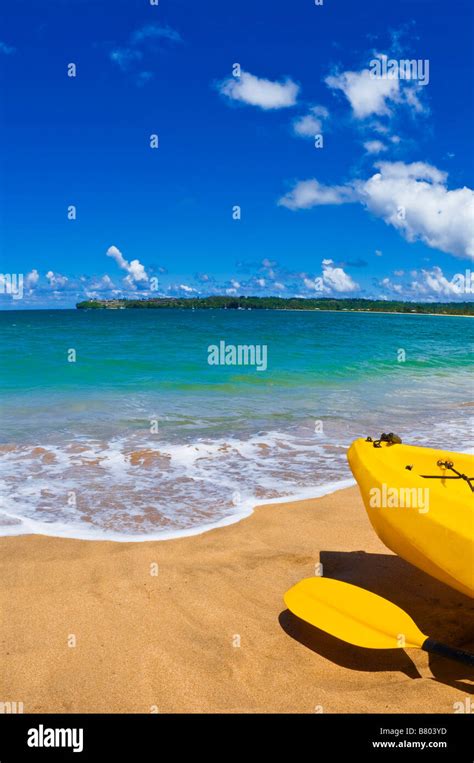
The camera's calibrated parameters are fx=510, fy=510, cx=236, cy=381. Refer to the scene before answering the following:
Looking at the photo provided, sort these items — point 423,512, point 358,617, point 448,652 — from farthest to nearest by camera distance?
point 358,617 → point 423,512 → point 448,652

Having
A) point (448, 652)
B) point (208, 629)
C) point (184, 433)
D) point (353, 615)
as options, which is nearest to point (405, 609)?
point (353, 615)

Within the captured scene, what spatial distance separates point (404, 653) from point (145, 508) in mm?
3646

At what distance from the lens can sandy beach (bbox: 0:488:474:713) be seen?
10.7ft

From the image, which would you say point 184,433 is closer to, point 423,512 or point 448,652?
point 423,512

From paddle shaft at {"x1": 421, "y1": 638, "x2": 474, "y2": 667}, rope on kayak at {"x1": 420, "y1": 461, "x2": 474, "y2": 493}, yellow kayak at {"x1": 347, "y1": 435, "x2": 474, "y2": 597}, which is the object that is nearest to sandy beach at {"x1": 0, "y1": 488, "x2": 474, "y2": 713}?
paddle shaft at {"x1": 421, "y1": 638, "x2": 474, "y2": 667}

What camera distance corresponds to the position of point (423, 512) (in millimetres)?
3490

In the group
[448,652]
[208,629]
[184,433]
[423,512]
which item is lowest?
[208,629]

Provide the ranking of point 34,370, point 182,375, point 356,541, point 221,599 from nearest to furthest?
point 221,599 < point 356,541 < point 182,375 < point 34,370

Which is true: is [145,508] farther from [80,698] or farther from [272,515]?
[80,698]

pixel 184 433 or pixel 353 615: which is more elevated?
pixel 184 433

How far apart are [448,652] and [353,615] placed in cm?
67

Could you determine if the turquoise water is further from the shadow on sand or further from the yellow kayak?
the yellow kayak

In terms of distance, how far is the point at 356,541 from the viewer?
5461 mm

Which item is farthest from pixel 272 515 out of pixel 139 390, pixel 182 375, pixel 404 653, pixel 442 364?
pixel 442 364
